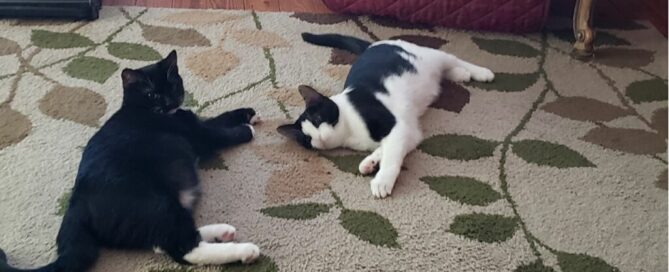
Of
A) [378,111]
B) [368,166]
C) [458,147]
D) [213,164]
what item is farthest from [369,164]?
[213,164]

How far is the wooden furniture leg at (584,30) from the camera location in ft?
7.07

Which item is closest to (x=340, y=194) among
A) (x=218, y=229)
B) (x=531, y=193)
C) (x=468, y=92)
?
(x=218, y=229)

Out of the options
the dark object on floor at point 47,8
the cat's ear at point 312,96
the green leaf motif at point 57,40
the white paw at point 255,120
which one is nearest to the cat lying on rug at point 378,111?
the cat's ear at point 312,96

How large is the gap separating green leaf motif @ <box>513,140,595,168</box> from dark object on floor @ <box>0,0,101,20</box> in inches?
55.8

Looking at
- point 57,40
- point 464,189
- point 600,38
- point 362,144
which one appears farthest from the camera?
point 600,38

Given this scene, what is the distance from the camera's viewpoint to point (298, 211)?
4.76 feet

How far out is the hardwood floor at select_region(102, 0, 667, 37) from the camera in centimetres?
245

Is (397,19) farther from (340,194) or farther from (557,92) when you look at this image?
(340,194)

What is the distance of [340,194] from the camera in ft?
4.95

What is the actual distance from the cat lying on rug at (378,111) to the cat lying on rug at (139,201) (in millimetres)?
300

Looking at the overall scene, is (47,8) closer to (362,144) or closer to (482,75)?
(362,144)

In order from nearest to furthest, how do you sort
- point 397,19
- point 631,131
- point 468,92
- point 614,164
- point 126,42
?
point 614,164
point 631,131
point 468,92
point 126,42
point 397,19

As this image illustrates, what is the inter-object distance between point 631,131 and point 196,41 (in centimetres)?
128

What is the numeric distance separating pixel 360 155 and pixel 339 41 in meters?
0.59
